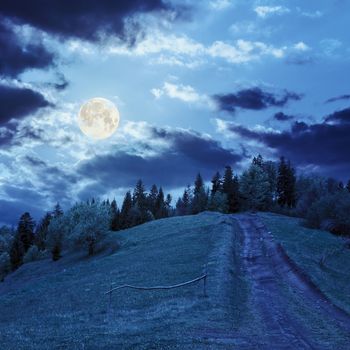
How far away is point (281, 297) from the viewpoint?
33.2 m

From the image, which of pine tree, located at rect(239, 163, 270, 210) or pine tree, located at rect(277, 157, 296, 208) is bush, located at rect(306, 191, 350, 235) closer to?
pine tree, located at rect(239, 163, 270, 210)

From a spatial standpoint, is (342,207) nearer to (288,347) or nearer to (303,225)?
(303,225)

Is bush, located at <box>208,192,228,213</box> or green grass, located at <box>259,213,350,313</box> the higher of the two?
bush, located at <box>208,192,228,213</box>

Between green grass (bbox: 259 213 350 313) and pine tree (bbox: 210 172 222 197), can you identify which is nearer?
green grass (bbox: 259 213 350 313)

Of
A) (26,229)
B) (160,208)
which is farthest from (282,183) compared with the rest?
(26,229)

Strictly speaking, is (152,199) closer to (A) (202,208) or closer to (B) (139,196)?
(B) (139,196)

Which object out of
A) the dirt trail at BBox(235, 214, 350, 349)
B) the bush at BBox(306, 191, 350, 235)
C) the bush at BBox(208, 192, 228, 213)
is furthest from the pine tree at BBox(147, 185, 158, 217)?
the dirt trail at BBox(235, 214, 350, 349)

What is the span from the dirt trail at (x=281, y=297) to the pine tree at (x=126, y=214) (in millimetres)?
82254

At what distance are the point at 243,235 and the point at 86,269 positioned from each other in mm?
27882

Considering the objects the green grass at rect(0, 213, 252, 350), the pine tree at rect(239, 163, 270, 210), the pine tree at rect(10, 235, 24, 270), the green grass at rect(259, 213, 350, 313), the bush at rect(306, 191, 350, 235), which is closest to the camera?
the green grass at rect(0, 213, 252, 350)

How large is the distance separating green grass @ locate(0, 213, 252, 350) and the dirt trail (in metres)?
1.91

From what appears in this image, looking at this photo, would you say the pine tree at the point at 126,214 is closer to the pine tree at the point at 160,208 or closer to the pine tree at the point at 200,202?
the pine tree at the point at 160,208

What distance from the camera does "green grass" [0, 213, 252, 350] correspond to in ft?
64.9

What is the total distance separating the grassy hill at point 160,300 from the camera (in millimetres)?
19922
